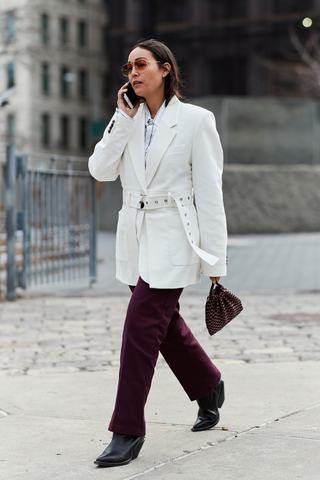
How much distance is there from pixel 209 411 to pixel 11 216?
5.54 m

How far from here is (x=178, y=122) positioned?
344 centimetres

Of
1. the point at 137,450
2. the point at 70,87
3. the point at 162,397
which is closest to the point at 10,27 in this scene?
the point at 162,397

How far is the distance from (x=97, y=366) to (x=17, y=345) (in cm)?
107

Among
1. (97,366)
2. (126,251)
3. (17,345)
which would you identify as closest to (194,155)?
(126,251)

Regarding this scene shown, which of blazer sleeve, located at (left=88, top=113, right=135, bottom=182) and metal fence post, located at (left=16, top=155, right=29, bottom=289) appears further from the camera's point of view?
metal fence post, located at (left=16, top=155, right=29, bottom=289)

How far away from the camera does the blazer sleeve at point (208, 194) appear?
3414mm

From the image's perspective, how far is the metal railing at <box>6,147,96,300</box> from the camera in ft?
→ 29.0

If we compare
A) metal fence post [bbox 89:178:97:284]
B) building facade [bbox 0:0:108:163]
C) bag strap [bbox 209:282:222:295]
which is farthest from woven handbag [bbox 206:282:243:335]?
building facade [bbox 0:0:108:163]

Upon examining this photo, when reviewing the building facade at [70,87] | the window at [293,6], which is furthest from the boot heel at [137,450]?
the building facade at [70,87]

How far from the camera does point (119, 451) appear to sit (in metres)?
3.28

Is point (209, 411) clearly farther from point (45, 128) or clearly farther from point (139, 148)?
point (45, 128)

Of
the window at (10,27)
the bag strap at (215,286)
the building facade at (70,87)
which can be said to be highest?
the building facade at (70,87)

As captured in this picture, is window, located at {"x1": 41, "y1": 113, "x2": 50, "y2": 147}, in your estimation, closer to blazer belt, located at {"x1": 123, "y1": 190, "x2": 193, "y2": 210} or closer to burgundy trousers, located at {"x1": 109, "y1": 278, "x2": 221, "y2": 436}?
blazer belt, located at {"x1": 123, "y1": 190, "x2": 193, "y2": 210}

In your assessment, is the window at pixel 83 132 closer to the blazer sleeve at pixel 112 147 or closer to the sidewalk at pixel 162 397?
the sidewalk at pixel 162 397
